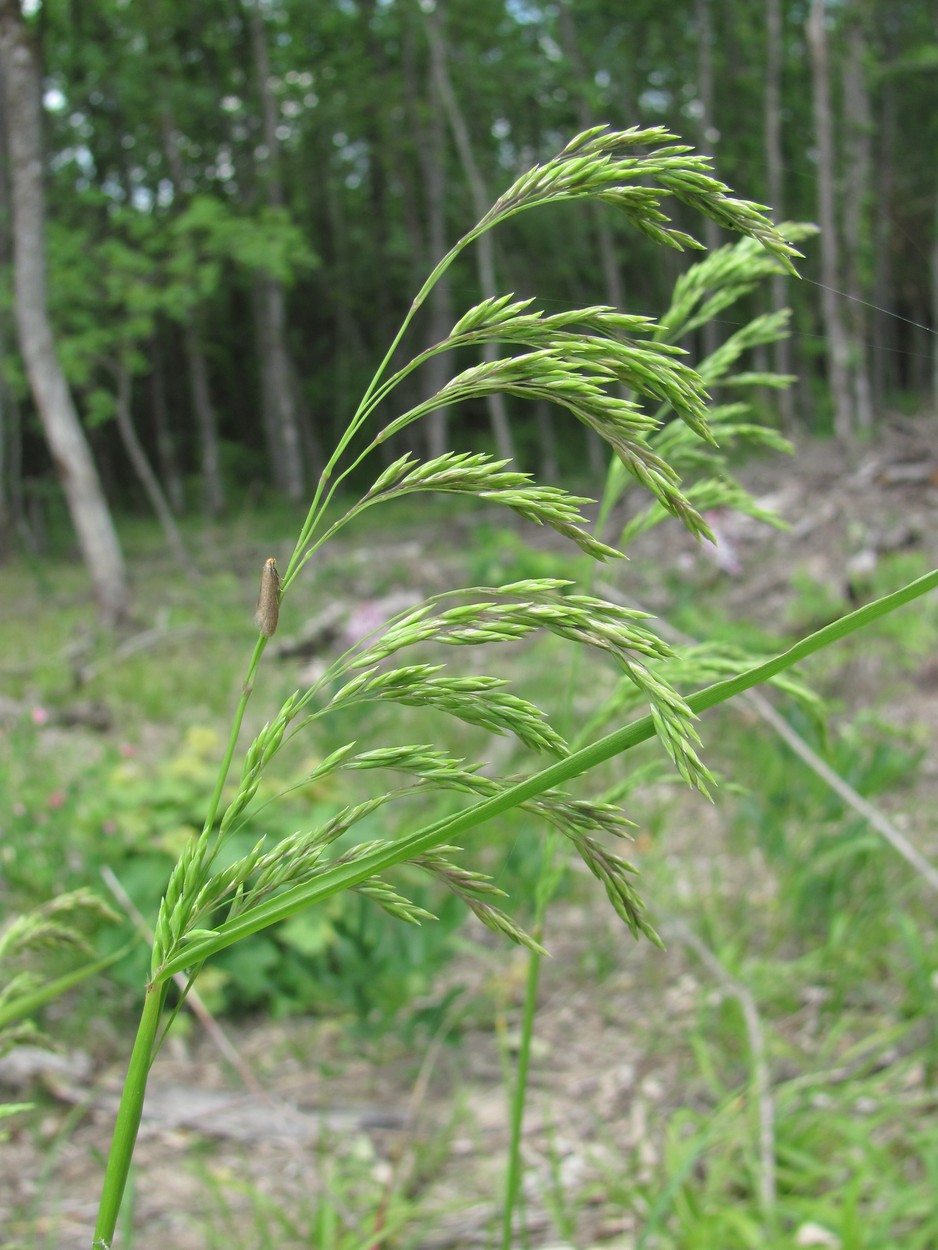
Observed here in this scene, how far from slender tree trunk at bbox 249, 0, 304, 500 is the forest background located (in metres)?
0.07

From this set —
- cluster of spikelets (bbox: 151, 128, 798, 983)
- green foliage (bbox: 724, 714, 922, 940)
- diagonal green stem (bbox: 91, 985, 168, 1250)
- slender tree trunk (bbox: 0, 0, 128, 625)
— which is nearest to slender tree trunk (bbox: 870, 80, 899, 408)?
slender tree trunk (bbox: 0, 0, 128, 625)

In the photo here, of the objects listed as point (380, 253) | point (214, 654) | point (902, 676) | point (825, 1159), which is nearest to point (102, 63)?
point (380, 253)

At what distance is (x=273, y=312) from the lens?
2169 cm

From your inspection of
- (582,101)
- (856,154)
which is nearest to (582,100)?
(582,101)

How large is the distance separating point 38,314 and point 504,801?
10.7 meters

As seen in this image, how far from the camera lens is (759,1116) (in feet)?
6.70

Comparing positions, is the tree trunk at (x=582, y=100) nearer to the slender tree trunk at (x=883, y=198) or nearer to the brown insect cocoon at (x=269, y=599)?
the slender tree trunk at (x=883, y=198)

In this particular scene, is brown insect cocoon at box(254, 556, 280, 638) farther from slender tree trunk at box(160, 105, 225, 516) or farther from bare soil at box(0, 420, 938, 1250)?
slender tree trunk at box(160, 105, 225, 516)

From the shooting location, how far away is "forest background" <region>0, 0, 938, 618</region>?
44.3 ft

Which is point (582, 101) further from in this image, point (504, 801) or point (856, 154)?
point (504, 801)

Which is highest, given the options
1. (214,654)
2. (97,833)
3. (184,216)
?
(184,216)

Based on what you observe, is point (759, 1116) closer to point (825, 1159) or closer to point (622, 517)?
point (825, 1159)

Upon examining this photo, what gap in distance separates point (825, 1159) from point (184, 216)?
12846 millimetres

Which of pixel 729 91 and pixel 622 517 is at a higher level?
pixel 729 91
